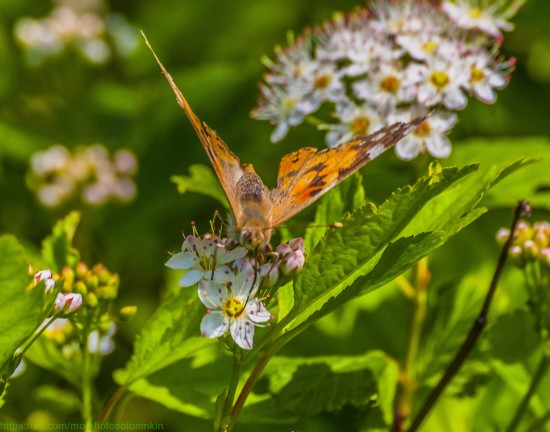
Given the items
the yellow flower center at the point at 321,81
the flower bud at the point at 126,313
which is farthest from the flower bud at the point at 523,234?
the flower bud at the point at 126,313

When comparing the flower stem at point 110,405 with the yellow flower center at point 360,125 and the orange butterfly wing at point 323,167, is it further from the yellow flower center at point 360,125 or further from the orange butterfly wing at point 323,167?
the yellow flower center at point 360,125

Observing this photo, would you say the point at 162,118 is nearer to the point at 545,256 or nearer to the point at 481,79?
the point at 481,79

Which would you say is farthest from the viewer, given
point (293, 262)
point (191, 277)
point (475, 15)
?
point (475, 15)

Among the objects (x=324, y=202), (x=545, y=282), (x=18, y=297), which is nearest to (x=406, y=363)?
(x=545, y=282)

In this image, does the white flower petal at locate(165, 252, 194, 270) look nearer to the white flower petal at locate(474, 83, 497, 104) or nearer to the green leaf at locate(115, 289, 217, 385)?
the green leaf at locate(115, 289, 217, 385)

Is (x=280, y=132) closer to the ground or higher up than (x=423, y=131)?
higher up

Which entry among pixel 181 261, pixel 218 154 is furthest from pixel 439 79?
pixel 181 261

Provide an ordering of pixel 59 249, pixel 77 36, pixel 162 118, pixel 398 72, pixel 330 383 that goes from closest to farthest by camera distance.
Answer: pixel 330 383 → pixel 59 249 → pixel 398 72 → pixel 162 118 → pixel 77 36
